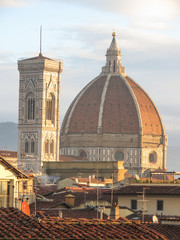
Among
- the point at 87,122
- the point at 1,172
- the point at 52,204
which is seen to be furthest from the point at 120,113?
the point at 1,172

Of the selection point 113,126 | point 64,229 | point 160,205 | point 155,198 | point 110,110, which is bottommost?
point 160,205

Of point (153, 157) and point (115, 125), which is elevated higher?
point (115, 125)

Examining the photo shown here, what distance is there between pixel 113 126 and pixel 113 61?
14.3 m

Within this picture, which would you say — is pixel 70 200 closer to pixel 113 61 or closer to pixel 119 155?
pixel 119 155

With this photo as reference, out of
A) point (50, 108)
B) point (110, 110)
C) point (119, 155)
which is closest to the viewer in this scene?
point (50, 108)

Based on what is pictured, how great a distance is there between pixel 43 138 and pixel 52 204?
9998cm

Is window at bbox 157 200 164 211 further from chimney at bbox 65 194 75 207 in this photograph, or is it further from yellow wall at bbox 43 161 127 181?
yellow wall at bbox 43 161 127 181

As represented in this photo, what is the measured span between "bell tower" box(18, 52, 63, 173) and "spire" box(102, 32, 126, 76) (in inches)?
1366

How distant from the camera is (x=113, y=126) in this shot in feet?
543

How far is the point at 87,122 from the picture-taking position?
166375 mm

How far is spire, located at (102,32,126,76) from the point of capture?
172012 millimetres

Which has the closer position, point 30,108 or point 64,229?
point 64,229

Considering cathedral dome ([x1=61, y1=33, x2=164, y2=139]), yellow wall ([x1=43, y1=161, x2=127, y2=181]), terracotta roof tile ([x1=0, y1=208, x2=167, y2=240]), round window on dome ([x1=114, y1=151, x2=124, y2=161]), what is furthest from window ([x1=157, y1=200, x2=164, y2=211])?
cathedral dome ([x1=61, y1=33, x2=164, y2=139])

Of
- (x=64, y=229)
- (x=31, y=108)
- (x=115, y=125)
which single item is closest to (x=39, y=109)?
(x=31, y=108)
